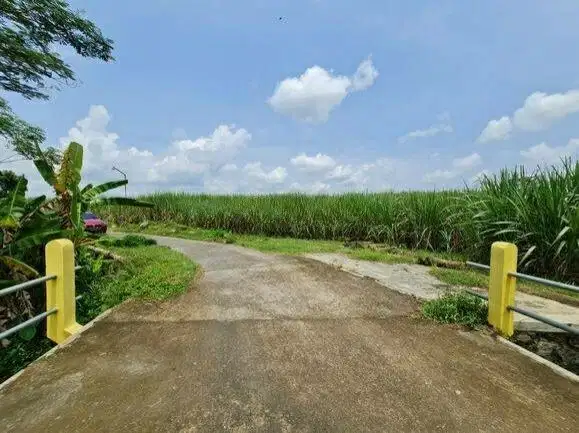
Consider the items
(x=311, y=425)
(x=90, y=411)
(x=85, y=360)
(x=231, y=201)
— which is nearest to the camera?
(x=311, y=425)

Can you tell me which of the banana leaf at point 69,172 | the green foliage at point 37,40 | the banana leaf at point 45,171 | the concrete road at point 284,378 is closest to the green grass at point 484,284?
the concrete road at point 284,378

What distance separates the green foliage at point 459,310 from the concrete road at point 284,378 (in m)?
0.24

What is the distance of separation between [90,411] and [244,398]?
113cm

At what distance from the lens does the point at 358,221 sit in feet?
40.3

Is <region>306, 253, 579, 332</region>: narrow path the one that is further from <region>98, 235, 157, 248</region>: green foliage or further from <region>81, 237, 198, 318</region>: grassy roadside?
<region>98, 235, 157, 248</region>: green foliage

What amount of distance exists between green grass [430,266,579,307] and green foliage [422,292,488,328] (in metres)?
1.42

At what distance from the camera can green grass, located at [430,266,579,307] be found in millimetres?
5748

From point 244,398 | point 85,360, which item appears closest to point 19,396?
point 85,360

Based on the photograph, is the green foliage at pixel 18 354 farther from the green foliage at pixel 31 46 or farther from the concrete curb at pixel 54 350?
the green foliage at pixel 31 46

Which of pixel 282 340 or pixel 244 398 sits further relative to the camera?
pixel 282 340

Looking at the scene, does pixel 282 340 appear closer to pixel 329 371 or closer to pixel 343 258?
pixel 329 371

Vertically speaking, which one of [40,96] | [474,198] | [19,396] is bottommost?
[19,396]

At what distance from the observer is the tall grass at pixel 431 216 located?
21.2 ft

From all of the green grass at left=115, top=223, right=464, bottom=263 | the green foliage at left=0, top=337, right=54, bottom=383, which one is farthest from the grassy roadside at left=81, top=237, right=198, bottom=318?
the green grass at left=115, top=223, right=464, bottom=263
